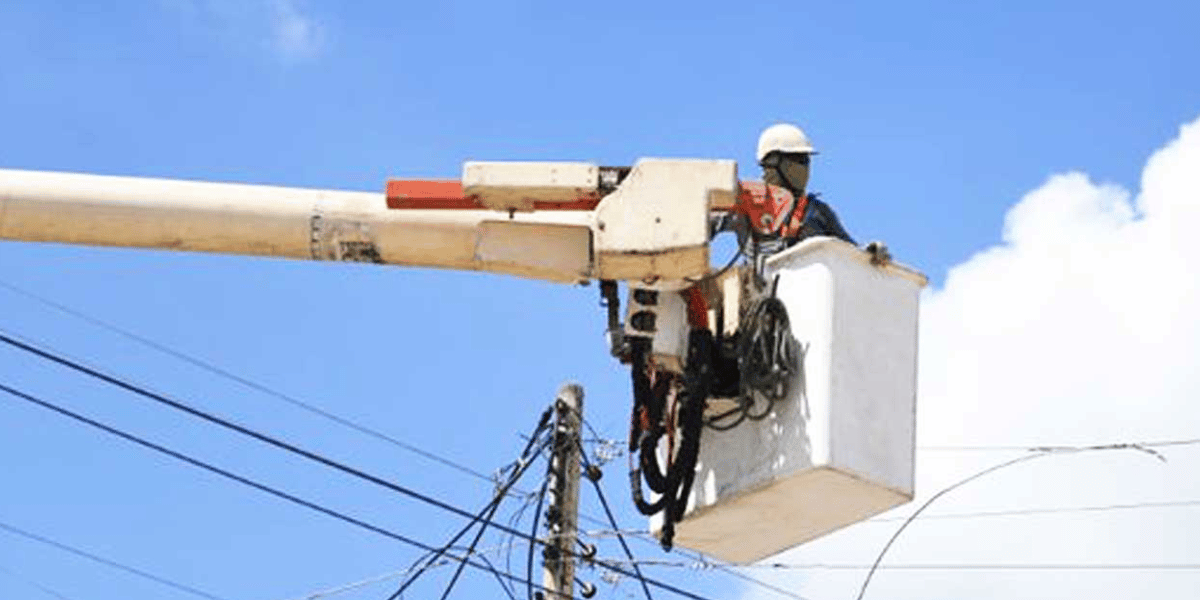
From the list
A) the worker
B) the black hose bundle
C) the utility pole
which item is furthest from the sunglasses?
the utility pole

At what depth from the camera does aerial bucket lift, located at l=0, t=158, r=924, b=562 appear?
9445 mm

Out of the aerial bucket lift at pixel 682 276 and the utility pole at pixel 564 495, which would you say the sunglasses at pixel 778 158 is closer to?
the aerial bucket lift at pixel 682 276

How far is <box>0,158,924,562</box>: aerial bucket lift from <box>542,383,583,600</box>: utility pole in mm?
5397

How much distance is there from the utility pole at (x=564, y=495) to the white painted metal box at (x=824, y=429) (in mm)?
5259

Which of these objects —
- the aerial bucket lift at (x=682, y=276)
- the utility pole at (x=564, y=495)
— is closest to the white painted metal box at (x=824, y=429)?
the aerial bucket lift at (x=682, y=276)

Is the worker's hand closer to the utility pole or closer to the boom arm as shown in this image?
the boom arm

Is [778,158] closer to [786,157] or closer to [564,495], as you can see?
[786,157]

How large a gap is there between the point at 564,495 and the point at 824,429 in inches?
256

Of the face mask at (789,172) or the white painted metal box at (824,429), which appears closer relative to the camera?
the white painted metal box at (824,429)

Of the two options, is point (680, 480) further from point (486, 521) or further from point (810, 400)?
point (486, 521)

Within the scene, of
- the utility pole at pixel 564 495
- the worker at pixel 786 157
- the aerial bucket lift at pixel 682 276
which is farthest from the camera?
the utility pole at pixel 564 495

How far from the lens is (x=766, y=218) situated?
10023mm

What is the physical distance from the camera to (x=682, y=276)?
938cm

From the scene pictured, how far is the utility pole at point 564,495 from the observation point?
15609mm
